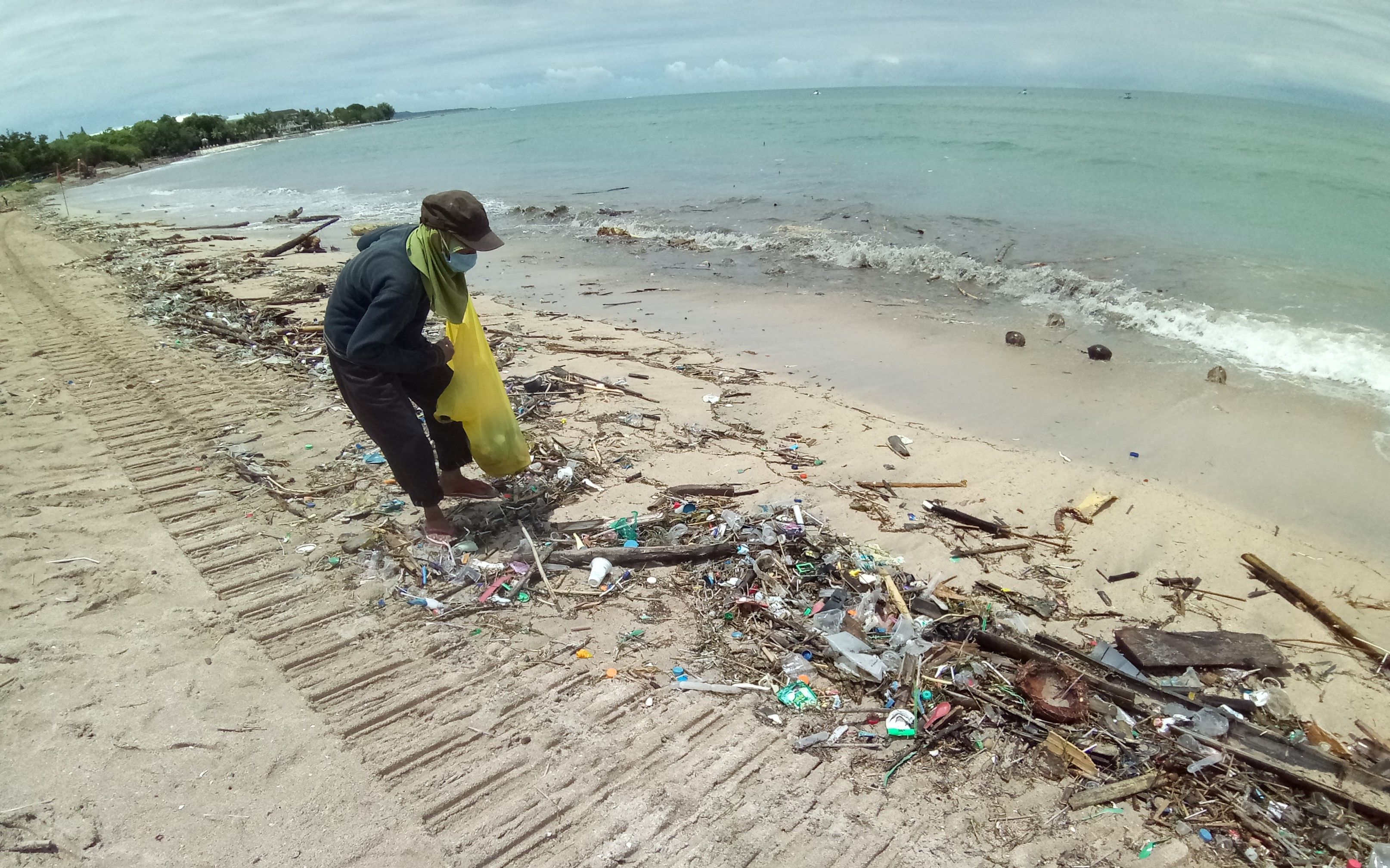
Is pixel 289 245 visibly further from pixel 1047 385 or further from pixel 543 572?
pixel 1047 385

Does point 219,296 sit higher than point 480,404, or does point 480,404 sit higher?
point 219,296

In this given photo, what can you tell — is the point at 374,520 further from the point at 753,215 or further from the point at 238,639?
the point at 753,215

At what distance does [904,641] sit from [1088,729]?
81 centimetres

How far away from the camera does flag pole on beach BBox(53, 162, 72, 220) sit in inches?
874

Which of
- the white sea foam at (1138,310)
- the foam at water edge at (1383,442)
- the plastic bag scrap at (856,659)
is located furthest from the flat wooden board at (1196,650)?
the white sea foam at (1138,310)

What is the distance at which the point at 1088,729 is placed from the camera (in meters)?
2.90

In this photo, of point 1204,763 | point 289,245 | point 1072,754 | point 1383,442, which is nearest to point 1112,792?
point 1072,754

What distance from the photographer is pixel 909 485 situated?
4.95 m

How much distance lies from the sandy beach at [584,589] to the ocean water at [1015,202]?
9.53 feet

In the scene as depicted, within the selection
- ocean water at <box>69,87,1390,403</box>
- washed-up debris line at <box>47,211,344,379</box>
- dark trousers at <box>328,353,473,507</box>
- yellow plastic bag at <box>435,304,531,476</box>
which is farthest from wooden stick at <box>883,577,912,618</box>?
ocean water at <box>69,87,1390,403</box>

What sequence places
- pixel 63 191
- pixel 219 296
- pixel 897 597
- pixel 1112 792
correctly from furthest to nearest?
pixel 63 191 → pixel 219 296 → pixel 897 597 → pixel 1112 792

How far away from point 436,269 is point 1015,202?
1730 cm

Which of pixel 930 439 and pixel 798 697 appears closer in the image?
pixel 798 697

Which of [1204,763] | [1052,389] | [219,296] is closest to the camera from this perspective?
[1204,763]
